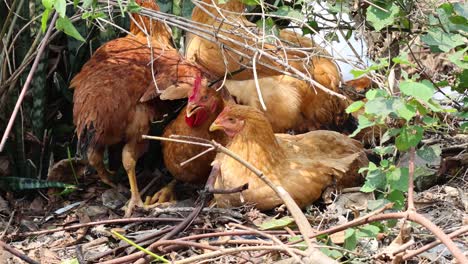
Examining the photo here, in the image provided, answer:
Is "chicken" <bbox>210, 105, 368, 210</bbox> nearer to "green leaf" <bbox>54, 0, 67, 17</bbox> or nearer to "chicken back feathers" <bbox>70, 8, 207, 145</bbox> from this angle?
"chicken back feathers" <bbox>70, 8, 207, 145</bbox>

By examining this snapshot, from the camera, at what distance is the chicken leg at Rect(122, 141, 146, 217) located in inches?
162

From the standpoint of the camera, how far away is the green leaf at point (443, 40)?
10.1 ft

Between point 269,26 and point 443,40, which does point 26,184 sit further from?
point 443,40

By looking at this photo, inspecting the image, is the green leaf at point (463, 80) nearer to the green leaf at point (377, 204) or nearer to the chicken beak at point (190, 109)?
the green leaf at point (377, 204)

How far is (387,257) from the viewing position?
2748mm

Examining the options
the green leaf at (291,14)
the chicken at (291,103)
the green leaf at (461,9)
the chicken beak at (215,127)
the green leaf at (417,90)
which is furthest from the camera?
the chicken at (291,103)

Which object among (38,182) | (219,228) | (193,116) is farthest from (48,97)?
(219,228)

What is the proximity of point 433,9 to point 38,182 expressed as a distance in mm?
2287

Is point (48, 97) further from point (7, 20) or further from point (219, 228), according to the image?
point (219, 228)

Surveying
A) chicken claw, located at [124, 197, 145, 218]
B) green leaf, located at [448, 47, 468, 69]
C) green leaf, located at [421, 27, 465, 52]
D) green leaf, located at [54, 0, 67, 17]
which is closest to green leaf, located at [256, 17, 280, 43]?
green leaf, located at [421, 27, 465, 52]

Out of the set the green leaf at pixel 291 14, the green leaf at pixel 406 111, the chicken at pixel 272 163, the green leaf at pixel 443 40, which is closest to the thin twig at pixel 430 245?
the green leaf at pixel 406 111

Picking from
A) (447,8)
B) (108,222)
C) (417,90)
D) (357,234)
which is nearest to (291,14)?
(447,8)

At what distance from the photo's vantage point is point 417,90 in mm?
2584

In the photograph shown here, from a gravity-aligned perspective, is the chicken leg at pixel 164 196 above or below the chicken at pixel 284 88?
below
